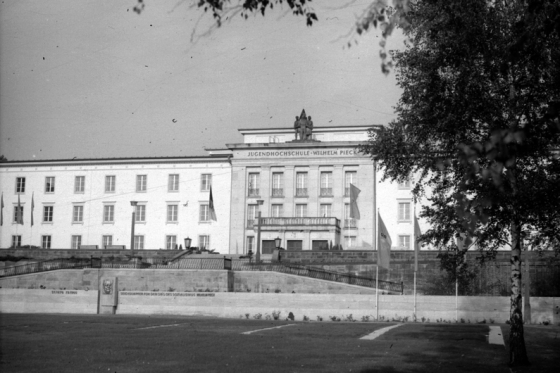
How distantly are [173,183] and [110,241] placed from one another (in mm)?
8605

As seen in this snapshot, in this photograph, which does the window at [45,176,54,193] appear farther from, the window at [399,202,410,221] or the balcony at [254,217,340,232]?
the window at [399,202,410,221]

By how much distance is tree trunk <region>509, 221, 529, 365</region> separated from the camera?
54.6 ft

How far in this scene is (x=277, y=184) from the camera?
68.9 meters

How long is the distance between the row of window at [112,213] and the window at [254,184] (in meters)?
4.50

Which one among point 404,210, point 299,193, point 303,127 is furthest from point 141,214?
point 404,210

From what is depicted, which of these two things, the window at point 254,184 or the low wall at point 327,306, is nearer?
the low wall at point 327,306

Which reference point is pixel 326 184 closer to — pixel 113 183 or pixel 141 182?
pixel 141 182

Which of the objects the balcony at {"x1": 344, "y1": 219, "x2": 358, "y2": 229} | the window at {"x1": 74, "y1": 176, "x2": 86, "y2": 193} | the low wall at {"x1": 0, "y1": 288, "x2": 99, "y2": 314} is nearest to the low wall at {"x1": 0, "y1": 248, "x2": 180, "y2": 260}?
the window at {"x1": 74, "y1": 176, "x2": 86, "y2": 193}

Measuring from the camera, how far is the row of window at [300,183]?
6738 cm

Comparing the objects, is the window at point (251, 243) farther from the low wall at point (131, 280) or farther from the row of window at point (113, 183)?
the low wall at point (131, 280)

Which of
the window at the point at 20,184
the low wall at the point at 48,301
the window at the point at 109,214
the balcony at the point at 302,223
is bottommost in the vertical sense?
the low wall at the point at 48,301

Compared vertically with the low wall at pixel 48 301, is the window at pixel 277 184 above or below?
above

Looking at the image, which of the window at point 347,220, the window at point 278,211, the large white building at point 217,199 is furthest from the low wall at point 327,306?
the window at point 347,220

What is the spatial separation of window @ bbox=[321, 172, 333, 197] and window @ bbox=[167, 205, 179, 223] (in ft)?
47.9
